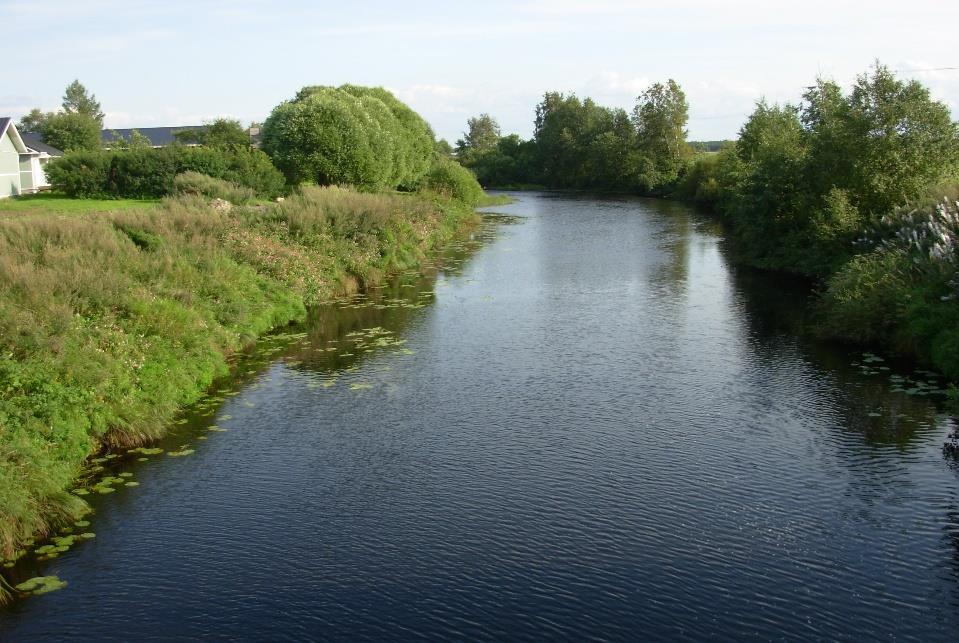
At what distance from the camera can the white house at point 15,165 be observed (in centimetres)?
4831

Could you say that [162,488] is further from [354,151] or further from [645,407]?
[354,151]

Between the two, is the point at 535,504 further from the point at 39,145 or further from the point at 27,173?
the point at 39,145

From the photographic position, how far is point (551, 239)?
45250 mm

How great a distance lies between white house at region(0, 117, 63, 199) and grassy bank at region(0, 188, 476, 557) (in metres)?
23.6

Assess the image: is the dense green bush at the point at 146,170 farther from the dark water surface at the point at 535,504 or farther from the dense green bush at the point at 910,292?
the dense green bush at the point at 910,292

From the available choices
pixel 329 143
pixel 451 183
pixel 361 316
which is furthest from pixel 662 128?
pixel 361 316

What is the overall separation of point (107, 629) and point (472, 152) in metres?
108

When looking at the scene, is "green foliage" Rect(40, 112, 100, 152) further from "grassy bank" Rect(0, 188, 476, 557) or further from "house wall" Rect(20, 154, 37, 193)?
"grassy bank" Rect(0, 188, 476, 557)

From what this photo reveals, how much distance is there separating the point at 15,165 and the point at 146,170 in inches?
744

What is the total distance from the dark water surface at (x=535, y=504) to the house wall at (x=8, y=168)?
35412mm

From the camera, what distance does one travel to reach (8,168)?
4919cm

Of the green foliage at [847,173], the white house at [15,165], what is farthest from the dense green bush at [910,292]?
the white house at [15,165]

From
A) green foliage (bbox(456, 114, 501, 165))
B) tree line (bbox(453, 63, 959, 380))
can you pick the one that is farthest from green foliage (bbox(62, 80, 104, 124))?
tree line (bbox(453, 63, 959, 380))

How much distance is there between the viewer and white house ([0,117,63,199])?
48.3 meters
